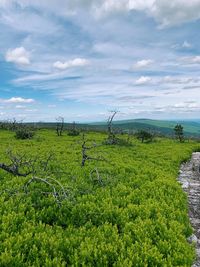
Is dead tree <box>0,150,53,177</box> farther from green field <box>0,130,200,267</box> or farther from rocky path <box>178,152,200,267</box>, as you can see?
rocky path <box>178,152,200,267</box>

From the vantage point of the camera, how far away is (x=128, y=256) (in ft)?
25.3

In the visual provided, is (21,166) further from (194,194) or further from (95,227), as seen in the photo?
(194,194)

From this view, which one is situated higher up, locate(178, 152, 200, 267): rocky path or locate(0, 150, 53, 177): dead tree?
locate(0, 150, 53, 177): dead tree

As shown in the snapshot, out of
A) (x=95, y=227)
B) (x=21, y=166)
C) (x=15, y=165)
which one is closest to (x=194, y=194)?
(x=95, y=227)

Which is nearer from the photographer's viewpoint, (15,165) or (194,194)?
(15,165)

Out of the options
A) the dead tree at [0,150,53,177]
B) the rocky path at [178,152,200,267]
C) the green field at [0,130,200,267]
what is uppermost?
the dead tree at [0,150,53,177]

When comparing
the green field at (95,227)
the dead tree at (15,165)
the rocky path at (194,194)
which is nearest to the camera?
the green field at (95,227)

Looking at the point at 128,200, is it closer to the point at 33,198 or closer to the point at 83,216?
the point at 83,216

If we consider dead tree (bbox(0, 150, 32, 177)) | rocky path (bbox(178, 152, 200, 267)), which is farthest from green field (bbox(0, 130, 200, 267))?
dead tree (bbox(0, 150, 32, 177))

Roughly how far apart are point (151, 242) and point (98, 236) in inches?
65.6

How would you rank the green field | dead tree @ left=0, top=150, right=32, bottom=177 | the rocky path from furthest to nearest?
dead tree @ left=0, top=150, right=32, bottom=177
the rocky path
the green field

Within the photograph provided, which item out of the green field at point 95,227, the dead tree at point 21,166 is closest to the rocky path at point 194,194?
the green field at point 95,227

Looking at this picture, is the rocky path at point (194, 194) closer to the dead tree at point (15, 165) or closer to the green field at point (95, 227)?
the green field at point (95, 227)

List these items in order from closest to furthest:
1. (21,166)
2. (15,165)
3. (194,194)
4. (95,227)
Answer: (95,227)
(15,165)
(194,194)
(21,166)
